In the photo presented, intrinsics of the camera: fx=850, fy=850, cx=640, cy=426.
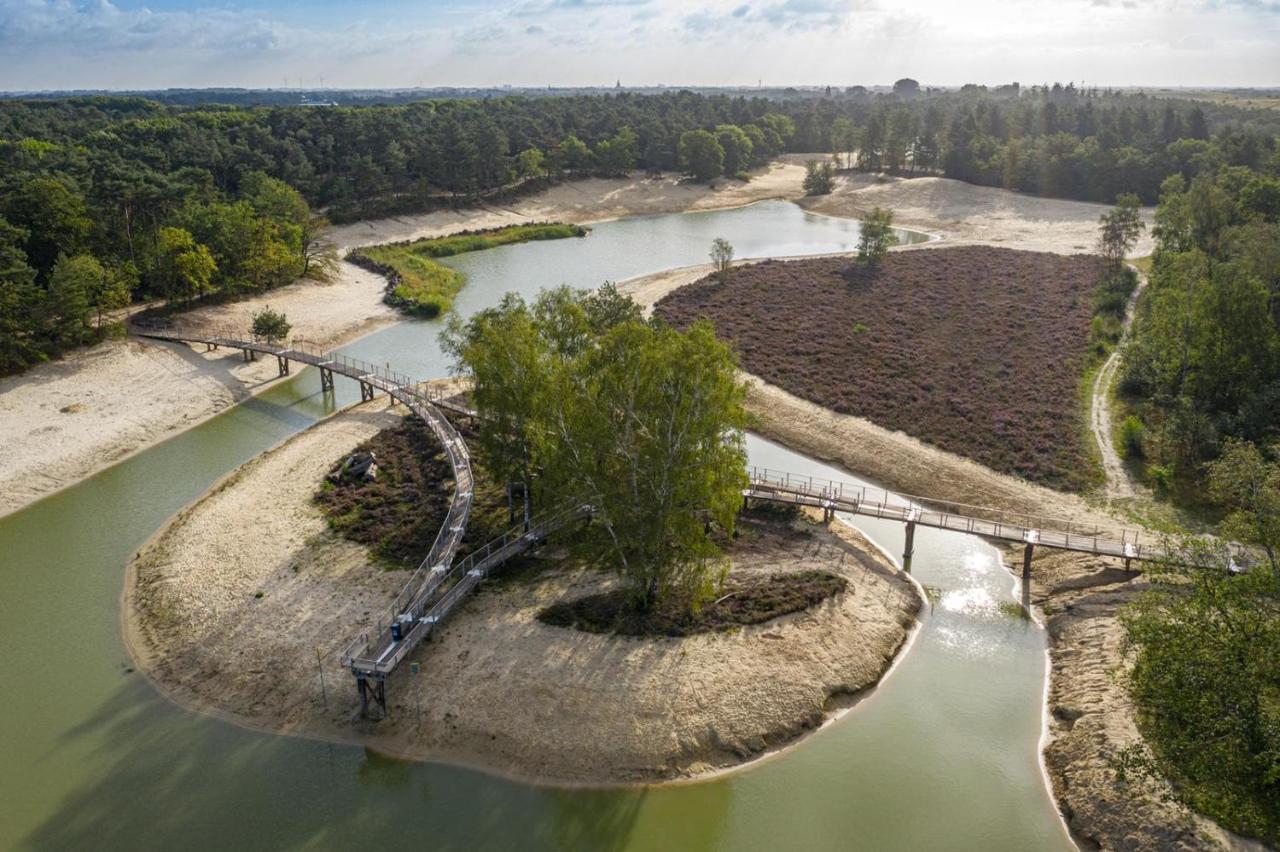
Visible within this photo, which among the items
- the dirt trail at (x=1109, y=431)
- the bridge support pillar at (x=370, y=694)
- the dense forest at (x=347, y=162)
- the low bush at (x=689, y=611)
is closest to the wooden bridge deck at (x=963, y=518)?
the low bush at (x=689, y=611)

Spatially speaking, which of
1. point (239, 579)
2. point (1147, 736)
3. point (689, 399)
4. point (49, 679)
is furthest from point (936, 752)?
point (49, 679)

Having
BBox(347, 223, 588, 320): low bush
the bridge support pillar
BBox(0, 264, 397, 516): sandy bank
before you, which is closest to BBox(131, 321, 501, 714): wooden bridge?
the bridge support pillar

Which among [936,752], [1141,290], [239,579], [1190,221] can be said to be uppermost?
[1190,221]

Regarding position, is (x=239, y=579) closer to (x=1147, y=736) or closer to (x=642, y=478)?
(x=642, y=478)

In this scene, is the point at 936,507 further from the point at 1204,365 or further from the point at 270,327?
the point at 270,327

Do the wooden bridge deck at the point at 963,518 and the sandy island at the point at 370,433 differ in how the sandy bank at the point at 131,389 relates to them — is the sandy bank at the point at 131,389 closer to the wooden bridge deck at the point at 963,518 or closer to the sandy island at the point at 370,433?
the sandy island at the point at 370,433

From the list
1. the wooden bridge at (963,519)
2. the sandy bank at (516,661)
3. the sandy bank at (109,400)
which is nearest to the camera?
the sandy bank at (516,661)
